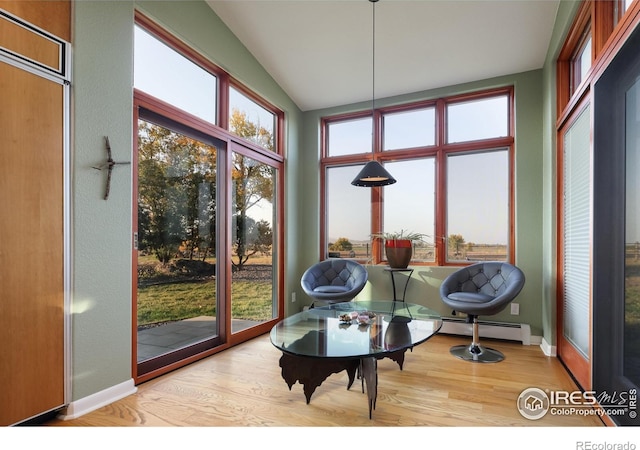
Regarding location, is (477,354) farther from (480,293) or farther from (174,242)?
(174,242)

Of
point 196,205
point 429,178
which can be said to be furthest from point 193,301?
point 429,178

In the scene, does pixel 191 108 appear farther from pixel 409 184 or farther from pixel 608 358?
pixel 608 358

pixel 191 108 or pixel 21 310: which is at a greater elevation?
pixel 191 108

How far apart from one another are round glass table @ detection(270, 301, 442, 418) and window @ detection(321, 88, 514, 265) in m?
1.63

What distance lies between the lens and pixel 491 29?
3.35 metres

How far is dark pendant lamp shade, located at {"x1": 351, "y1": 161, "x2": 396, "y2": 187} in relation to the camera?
3.17 m

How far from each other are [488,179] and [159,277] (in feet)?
12.0

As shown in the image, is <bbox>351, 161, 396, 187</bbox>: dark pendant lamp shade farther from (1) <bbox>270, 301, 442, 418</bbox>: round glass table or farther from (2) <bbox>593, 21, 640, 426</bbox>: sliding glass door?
(2) <bbox>593, 21, 640, 426</bbox>: sliding glass door

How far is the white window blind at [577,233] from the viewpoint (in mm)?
2553

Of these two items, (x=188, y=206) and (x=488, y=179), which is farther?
(x=488, y=179)

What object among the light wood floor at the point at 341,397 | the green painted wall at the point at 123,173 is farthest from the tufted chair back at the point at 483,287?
the light wood floor at the point at 341,397

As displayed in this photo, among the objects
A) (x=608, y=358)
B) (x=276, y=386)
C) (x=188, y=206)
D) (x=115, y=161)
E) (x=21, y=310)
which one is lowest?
(x=276, y=386)

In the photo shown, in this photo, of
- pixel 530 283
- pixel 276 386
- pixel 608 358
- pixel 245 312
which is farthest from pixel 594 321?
pixel 245 312

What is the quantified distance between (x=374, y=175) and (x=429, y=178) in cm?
158
